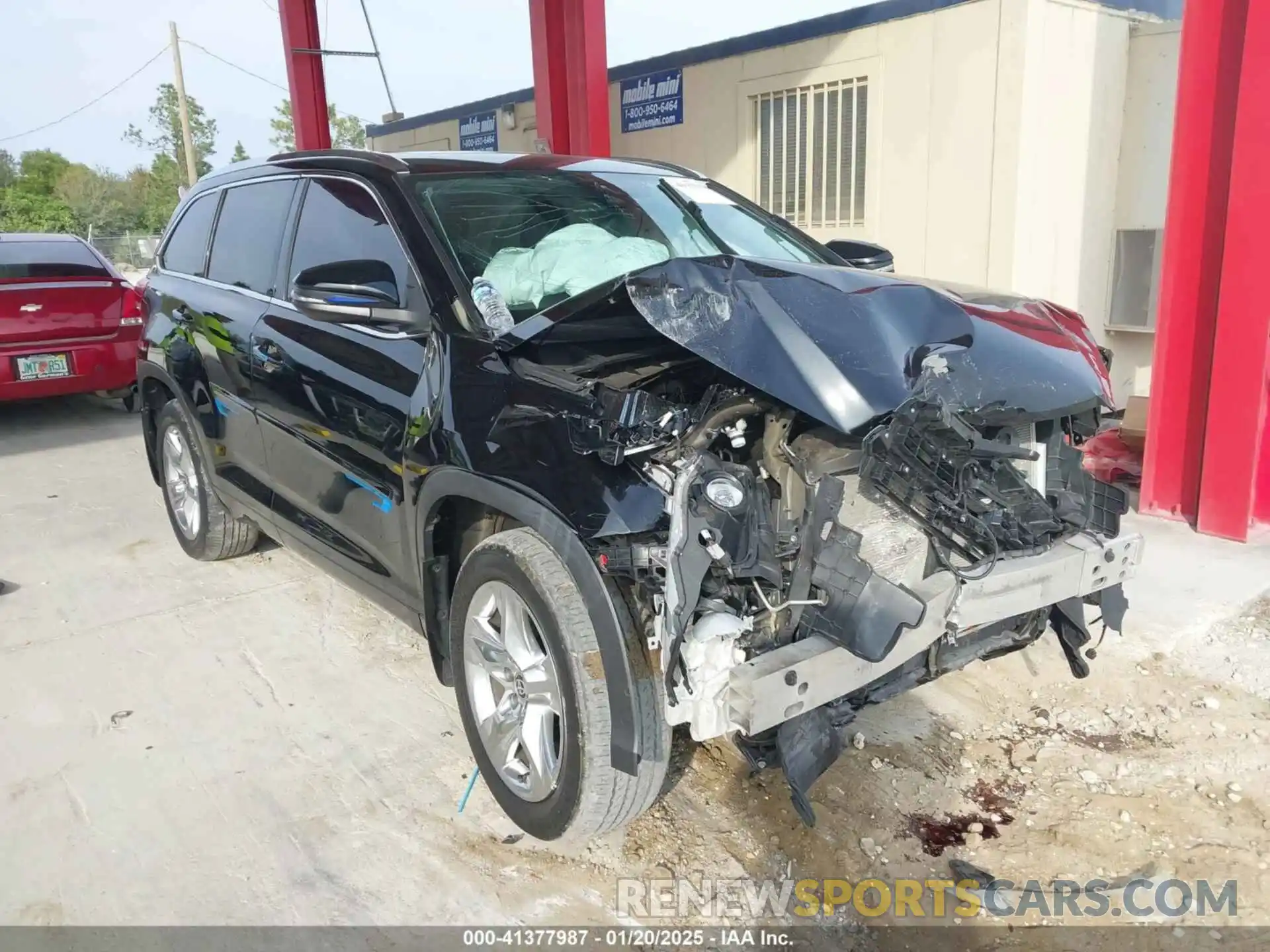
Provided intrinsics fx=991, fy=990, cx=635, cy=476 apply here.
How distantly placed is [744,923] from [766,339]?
4.94 ft

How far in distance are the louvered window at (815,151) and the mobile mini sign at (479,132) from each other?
16.0 ft

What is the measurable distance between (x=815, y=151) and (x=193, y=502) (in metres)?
6.56

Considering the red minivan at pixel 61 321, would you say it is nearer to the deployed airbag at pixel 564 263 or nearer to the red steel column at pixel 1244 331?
the deployed airbag at pixel 564 263

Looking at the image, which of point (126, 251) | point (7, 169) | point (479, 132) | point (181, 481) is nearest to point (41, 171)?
point (7, 169)

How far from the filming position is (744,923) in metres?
2.57

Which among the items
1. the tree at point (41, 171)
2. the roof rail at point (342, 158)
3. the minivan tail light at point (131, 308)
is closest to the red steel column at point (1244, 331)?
the roof rail at point (342, 158)

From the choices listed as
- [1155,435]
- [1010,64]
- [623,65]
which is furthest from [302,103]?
[1155,435]

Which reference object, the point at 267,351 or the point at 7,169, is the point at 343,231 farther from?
the point at 7,169

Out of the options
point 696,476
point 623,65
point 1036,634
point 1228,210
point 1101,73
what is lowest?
point 1036,634

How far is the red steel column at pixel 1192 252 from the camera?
506cm

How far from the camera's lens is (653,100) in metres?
10.8

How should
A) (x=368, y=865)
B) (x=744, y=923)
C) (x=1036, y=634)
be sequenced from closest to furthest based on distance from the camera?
(x=744, y=923)
(x=368, y=865)
(x=1036, y=634)

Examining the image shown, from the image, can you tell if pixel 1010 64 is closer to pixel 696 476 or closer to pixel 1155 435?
pixel 1155 435

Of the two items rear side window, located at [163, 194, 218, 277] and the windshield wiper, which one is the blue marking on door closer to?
the windshield wiper
